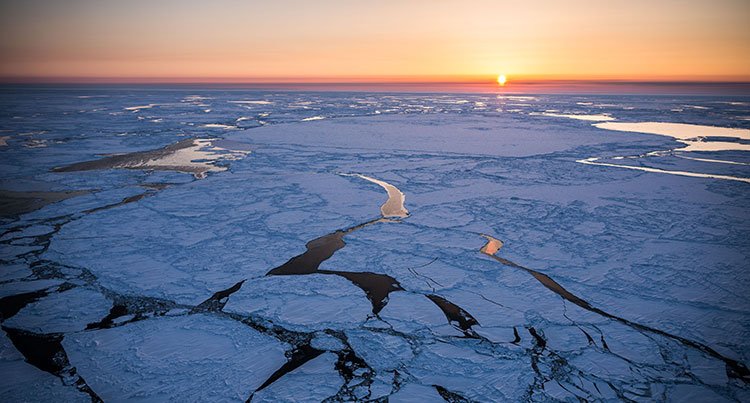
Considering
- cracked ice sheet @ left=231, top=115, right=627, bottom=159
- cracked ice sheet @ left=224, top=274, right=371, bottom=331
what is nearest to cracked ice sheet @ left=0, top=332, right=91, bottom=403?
cracked ice sheet @ left=224, top=274, right=371, bottom=331

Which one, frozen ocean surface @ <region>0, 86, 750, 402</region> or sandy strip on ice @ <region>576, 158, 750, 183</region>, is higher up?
sandy strip on ice @ <region>576, 158, 750, 183</region>

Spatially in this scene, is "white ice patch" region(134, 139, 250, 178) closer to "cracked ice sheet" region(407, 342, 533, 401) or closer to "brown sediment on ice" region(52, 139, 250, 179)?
"brown sediment on ice" region(52, 139, 250, 179)

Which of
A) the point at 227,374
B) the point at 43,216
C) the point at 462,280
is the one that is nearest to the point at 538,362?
the point at 462,280

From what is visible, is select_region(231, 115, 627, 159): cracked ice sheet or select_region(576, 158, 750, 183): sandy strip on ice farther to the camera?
select_region(231, 115, 627, 159): cracked ice sheet

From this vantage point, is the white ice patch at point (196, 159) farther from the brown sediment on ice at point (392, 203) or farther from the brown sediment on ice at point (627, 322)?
the brown sediment on ice at point (627, 322)

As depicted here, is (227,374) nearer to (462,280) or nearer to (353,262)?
(353,262)

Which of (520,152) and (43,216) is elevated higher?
(520,152)

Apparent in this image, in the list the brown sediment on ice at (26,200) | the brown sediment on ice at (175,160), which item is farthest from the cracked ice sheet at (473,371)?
the brown sediment on ice at (175,160)

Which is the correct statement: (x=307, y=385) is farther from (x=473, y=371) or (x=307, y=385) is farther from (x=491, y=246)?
(x=491, y=246)
